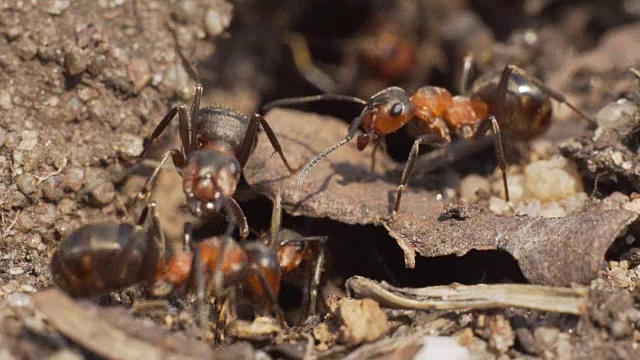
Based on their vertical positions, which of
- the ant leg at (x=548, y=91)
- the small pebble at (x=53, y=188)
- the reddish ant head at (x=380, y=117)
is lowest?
the small pebble at (x=53, y=188)

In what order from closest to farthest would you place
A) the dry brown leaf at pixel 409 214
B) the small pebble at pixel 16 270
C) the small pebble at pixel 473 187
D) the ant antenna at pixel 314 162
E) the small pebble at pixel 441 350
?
1. the small pebble at pixel 441 350
2. the dry brown leaf at pixel 409 214
3. the small pebble at pixel 16 270
4. the ant antenna at pixel 314 162
5. the small pebble at pixel 473 187

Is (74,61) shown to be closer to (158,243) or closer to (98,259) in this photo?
(158,243)

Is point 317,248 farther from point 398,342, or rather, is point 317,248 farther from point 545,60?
point 545,60

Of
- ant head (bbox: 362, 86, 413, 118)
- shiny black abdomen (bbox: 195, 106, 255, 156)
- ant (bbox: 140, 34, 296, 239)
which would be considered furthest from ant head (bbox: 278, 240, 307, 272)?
ant head (bbox: 362, 86, 413, 118)

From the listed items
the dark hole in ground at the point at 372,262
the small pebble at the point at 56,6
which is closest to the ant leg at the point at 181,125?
the dark hole in ground at the point at 372,262

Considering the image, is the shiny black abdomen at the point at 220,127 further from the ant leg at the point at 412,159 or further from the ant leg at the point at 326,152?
the ant leg at the point at 412,159

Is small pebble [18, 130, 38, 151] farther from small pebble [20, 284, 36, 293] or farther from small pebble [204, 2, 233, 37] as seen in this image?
small pebble [204, 2, 233, 37]
